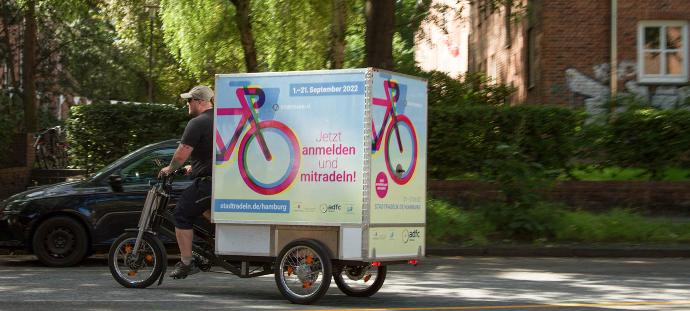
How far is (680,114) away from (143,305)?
1345cm

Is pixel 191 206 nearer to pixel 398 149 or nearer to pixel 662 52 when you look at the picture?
pixel 398 149

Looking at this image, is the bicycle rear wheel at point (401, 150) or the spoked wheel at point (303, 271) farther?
the bicycle rear wheel at point (401, 150)

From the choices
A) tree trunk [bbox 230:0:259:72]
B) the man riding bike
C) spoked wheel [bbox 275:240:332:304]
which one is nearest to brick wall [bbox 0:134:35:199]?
tree trunk [bbox 230:0:259:72]

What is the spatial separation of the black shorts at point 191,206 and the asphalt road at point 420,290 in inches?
27.1

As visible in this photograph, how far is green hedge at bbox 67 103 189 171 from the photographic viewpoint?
2098 cm

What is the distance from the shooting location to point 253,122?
993cm

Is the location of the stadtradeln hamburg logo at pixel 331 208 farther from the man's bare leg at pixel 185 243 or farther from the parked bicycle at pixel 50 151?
the parked bicycle at pixel 50 151

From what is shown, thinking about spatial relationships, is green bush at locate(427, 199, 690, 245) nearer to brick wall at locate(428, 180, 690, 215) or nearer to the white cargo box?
brick wall at locate(428, 180, 690, 215)

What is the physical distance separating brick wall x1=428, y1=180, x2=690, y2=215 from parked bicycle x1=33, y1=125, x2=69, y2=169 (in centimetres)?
961

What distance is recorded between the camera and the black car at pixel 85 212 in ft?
43.3

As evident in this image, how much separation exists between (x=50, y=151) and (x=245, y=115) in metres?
16.1

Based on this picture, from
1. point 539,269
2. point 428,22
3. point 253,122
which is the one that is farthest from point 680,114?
point 253,122

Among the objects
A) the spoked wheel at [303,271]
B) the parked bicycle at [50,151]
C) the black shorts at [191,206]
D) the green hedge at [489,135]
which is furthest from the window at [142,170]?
the parked bicycle at [50,151]

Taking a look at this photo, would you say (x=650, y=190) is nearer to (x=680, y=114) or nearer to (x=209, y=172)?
(x=680, y=114)
